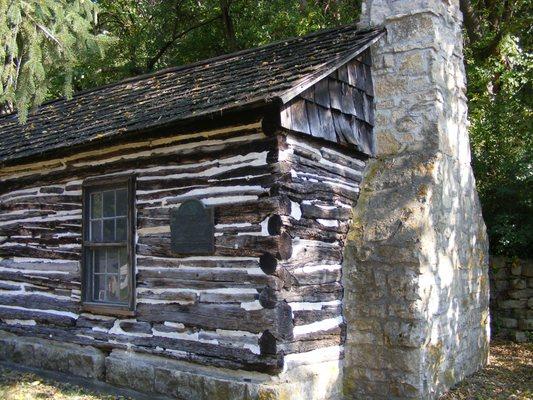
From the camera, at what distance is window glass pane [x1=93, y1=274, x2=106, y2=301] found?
7634 mm

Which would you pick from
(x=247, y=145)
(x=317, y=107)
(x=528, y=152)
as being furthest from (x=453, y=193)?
(x=528, y=152)

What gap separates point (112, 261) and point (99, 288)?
0.45 m

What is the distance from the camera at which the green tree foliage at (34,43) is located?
5.65 m

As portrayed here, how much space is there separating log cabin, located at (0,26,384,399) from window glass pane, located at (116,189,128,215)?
2 cm

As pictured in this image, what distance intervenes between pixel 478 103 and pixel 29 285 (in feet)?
34.1

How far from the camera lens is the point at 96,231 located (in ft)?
25.3

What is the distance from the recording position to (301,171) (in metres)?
6.29

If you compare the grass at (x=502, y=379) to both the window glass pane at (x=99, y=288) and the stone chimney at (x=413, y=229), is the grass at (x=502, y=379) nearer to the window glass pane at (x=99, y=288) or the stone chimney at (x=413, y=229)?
the stone chimney at (x=413, y=229)

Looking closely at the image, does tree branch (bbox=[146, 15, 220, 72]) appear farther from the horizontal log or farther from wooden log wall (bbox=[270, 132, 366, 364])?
wooden log wall (bbox=[270, 132, 366, 364])

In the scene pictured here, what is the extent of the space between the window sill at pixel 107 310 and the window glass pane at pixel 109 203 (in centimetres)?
120

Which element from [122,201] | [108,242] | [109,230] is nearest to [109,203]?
[122,201]

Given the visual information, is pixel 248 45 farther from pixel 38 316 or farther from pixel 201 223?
pixel 201 223

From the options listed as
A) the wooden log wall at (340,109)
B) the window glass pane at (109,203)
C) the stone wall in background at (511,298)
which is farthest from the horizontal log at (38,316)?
the stone wall in background at (511,298)

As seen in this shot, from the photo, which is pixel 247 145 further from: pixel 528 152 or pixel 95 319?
pixel 528 152
